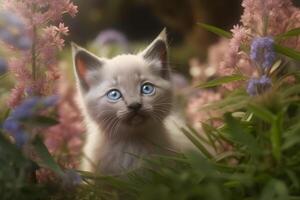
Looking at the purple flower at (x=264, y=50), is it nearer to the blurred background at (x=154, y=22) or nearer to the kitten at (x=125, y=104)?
the kitten at (x=125, y=104)

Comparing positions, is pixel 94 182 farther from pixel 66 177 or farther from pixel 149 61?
pixel 149 61

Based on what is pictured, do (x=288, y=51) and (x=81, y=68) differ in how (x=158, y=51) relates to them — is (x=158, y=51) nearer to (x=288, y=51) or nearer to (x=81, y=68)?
(x=81, y=68)

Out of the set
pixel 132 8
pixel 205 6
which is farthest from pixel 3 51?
pixel 132 8

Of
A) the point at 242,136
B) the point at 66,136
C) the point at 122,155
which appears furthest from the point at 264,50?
the point at 66,136

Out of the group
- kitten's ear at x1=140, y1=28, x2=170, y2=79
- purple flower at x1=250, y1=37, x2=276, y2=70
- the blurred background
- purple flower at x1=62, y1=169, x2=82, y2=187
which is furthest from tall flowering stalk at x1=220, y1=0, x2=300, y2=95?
the blurred background

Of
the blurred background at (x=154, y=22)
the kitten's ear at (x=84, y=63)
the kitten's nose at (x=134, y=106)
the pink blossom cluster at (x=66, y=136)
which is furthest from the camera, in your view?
the blurred background at (x=154, y=22)

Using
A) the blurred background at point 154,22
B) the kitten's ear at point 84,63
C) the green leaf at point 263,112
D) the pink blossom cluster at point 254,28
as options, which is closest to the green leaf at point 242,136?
the green leaf at point 263,112
